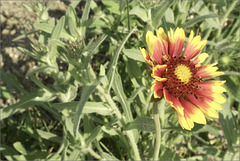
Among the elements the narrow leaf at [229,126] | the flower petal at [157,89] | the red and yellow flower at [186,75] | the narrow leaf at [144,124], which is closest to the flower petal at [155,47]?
the red and yellow flower at [186,75]

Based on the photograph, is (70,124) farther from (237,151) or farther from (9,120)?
(237,151)

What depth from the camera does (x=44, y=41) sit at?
1.49 m

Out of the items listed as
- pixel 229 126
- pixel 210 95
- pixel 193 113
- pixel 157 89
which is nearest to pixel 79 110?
pixel 157 89

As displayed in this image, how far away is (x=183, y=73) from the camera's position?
1134 millimetres

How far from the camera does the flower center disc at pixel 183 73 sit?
1114mm

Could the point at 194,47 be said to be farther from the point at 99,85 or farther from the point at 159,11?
the point at 99,85

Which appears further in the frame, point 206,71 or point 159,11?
point 159,11

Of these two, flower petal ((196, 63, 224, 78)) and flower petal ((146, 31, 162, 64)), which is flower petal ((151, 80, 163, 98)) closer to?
flower petal ((146, 31, 162, 64))

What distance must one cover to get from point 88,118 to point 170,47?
846mm

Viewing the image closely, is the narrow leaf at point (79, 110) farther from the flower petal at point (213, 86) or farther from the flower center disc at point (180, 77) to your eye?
the flower petal at point (213, 86)

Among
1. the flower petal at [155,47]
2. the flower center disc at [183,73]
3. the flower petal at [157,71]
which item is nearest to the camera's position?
the flower petal at [157,71]

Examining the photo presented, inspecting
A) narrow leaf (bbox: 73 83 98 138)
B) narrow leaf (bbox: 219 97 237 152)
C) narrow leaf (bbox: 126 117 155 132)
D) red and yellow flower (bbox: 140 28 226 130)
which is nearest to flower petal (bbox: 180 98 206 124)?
red and yellow flower (bbox: 140 28 226 130)

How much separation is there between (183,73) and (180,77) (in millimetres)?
33

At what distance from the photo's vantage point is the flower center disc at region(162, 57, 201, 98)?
1076 mm
